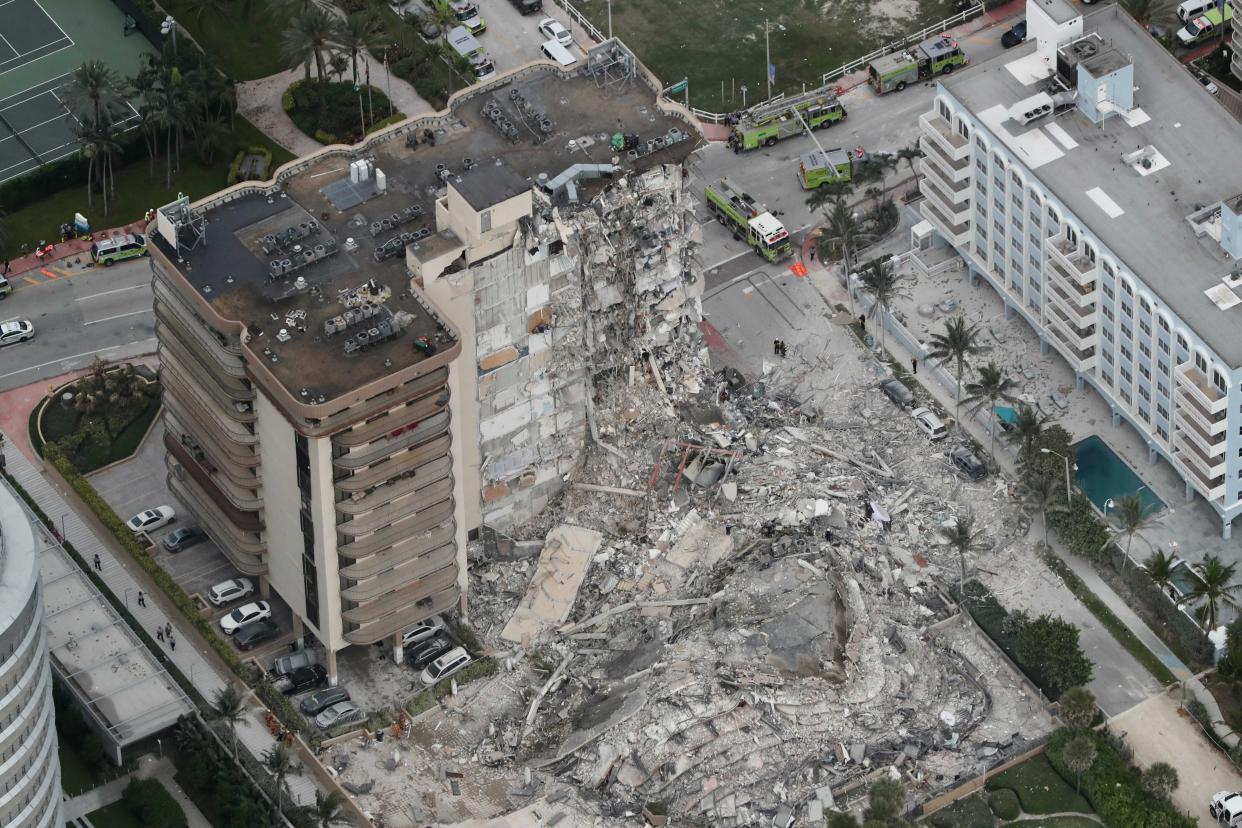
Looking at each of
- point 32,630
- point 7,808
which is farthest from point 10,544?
point 7,808

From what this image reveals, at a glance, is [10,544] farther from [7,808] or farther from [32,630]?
[7,808]
